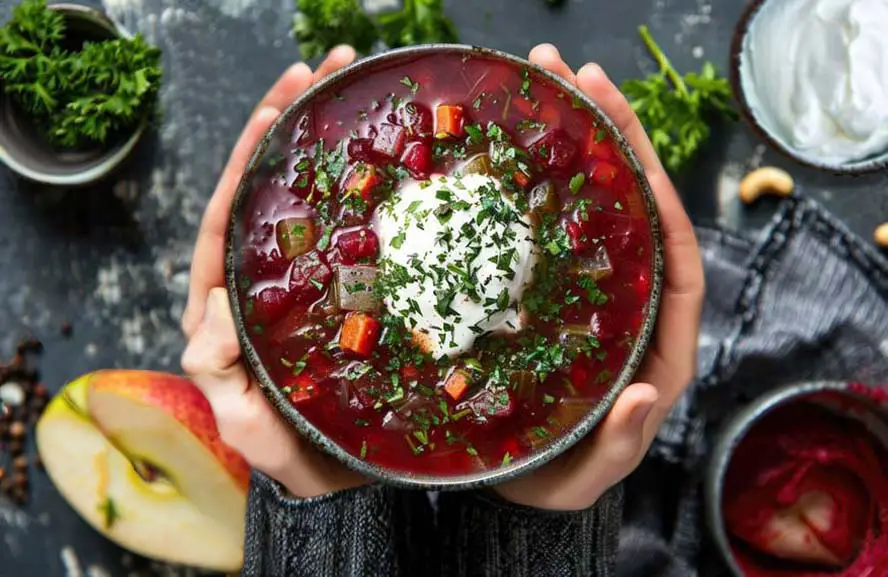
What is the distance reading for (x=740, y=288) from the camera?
267cm

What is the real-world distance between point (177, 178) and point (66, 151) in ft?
0.90

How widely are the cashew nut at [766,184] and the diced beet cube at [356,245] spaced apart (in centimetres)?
119

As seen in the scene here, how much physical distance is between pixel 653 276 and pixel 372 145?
22.4 inches

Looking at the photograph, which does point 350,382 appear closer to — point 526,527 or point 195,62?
point 526,527

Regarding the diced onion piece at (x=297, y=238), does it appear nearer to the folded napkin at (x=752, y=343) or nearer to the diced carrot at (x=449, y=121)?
the diced carrot at (x=449, y=121)

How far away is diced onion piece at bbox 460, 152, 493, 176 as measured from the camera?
1.95 m

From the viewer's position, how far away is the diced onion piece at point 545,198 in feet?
6.38

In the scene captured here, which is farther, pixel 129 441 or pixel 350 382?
pixel 129 441

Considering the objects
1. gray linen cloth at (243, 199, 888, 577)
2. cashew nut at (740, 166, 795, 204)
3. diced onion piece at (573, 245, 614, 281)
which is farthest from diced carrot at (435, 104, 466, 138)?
cashew nut at (740, 166, 795, 204)

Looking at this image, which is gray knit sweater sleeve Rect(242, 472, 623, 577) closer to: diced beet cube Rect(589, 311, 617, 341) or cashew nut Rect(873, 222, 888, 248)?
diced beet cube Rect(589, 311, 617, 341)

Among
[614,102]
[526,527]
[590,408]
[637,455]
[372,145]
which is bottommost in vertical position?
[526,527]

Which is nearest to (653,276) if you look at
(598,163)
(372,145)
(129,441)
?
(598,163)

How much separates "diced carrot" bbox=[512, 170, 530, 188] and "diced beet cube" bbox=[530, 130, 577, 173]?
0.04m

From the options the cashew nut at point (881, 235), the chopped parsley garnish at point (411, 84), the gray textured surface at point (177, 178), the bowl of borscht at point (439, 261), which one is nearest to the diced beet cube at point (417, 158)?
the bowl of borscht at point (439, 261)
